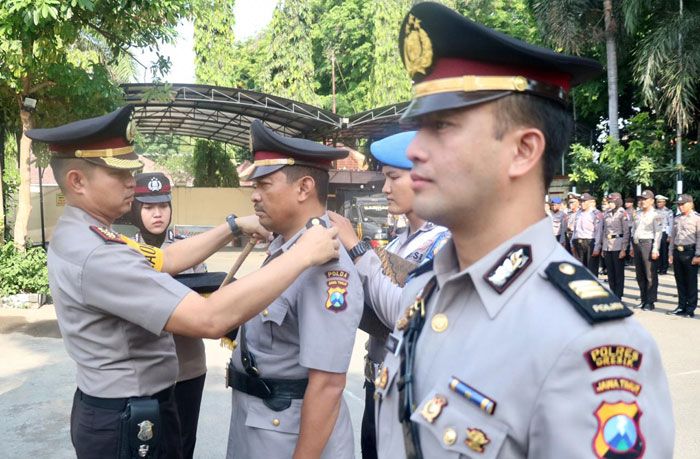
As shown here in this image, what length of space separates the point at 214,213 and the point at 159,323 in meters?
24.3

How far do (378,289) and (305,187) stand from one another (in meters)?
0.49

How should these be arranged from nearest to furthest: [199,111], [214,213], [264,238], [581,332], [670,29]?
[581,332] → [264,238] → [670,29] → [199,111] → [214,213]

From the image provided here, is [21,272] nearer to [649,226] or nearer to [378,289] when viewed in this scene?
[378,289]

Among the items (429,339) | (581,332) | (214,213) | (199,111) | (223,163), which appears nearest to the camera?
(581,332)

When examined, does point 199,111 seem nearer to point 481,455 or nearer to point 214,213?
point 214,213

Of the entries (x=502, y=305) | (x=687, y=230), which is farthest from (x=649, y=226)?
(x=502, y=305)

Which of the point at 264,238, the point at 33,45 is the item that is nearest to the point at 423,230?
the point at 264,238

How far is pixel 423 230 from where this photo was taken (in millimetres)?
3178

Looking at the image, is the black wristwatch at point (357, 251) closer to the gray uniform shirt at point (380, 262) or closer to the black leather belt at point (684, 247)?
the gray uniform shirt at point (380, 262)

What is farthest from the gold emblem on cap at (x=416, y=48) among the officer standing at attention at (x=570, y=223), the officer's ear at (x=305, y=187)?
the officer standing at attention at (x=570, y=223)

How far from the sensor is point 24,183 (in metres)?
10.2

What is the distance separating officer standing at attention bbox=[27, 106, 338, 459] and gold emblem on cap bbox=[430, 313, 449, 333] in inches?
31.3

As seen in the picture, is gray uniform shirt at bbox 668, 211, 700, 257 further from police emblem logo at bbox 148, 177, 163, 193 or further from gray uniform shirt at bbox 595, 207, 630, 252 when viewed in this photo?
police emblem logo at bbox 148, 177, 163, 193

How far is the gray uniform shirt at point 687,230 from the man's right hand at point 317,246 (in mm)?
9602
